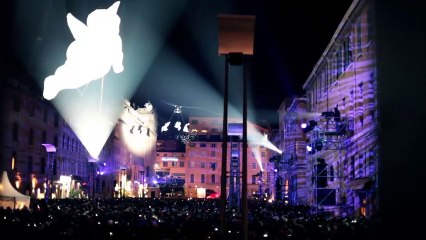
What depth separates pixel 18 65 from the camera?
156 ft

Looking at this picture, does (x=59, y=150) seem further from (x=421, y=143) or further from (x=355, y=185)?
(x=421, y=143)

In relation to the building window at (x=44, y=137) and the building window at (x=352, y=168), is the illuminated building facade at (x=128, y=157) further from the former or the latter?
the building window at (x=352, y=168)

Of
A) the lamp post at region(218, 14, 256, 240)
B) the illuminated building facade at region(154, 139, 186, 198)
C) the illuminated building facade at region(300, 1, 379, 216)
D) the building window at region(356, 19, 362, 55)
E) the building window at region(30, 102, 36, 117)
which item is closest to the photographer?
the lamp post at region(218, 14, 256, 240)

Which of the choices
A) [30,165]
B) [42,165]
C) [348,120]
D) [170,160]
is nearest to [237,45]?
[348,120]

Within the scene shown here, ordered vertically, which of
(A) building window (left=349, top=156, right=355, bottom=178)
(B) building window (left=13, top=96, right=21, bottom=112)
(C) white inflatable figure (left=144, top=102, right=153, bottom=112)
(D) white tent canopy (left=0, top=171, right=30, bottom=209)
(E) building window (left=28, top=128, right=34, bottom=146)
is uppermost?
(C) white inflatable figure (left=144, top=102, right=153, bottom=112)

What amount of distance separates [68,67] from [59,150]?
20151mm

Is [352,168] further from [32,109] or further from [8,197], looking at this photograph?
[32,109]

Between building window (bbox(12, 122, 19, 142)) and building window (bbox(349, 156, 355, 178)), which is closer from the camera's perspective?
building window (bbox(349, 156, 355, 178))

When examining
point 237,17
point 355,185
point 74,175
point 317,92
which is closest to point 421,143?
point 237,17

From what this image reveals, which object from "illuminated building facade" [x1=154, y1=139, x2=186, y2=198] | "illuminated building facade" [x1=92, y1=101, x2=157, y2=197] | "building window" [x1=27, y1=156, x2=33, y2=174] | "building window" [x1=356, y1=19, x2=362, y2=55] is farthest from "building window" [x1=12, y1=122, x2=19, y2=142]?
"illuminated building facade" [x1=154, y1=139, x2=186, y2=198]

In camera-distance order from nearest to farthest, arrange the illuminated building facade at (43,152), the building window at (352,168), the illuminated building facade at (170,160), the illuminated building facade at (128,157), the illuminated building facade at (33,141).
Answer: the building window at (352,168)
the illuminated building facade at (33,141)
the illuminated building facade at (43,152)
the illuminated building facade at (128,157)
the illuminated building facade at (170,160)

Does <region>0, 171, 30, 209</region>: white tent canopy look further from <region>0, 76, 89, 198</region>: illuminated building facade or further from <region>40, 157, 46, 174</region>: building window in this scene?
<region>40, 157, 46, 174</region>: building window

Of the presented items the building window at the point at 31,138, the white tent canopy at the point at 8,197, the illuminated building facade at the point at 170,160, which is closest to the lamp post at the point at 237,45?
the white tent canopy at the point at 8,197

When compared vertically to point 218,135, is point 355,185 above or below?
below
